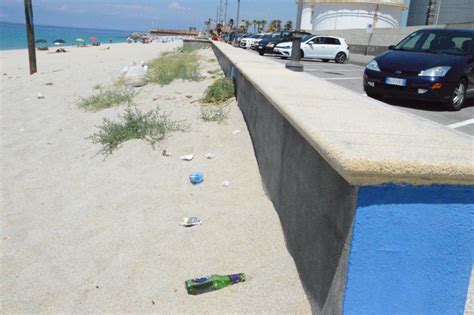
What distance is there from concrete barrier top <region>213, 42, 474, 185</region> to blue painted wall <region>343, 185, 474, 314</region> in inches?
3.0

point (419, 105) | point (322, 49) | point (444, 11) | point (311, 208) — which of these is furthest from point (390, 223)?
point (444, 11)

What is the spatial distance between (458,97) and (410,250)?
821 cm

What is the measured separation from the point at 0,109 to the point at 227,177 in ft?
25.1

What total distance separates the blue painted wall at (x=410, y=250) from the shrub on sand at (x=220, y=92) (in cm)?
601

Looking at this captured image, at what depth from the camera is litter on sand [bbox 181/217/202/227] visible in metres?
4.03

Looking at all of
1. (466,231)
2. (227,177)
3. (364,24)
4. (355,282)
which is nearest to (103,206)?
(227,177)

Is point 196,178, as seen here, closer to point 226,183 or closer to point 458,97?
point 226,183

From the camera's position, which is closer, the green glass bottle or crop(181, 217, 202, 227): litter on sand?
the green glass bottle

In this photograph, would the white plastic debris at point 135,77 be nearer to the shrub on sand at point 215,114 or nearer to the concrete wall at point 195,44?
the shrub on sand at point 215,114

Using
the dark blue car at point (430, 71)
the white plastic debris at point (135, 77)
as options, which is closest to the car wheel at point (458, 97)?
the dark blue car at point (430, 71)

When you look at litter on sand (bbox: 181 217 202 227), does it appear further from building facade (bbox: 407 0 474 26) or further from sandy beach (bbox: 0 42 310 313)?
building facade (bbox: 407 0 474 26)

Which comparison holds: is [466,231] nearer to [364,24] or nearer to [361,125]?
[361,125]

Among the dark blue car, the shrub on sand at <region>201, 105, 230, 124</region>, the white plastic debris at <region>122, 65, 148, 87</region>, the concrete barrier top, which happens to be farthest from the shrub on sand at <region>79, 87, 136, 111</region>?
the concrete barrier top

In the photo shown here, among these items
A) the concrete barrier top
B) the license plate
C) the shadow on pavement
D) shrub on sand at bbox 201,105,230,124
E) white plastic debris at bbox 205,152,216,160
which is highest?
the concrete barrier top
